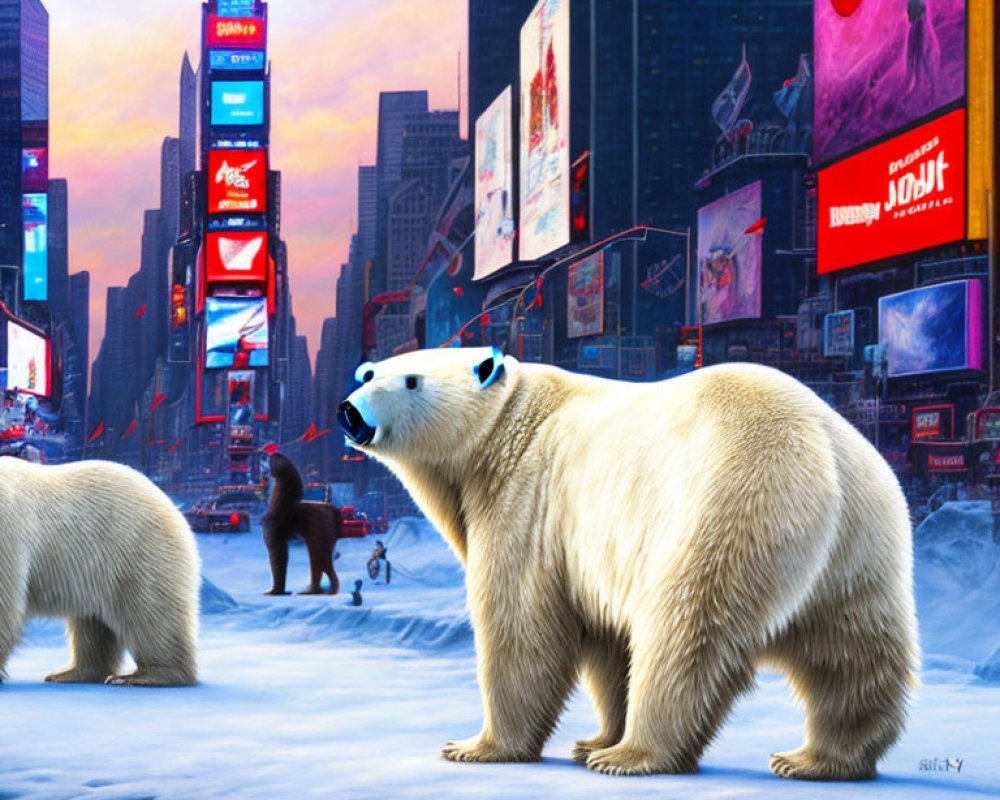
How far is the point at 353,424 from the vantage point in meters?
4.67

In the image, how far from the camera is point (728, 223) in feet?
102

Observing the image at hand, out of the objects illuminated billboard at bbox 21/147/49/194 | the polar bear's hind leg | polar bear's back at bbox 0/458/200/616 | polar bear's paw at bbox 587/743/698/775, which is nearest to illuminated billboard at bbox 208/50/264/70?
illuminated billboard at bbox 21/147/49/194

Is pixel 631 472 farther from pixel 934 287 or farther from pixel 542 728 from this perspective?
pixel 934 287

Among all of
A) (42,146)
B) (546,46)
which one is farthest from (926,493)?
(42,146)

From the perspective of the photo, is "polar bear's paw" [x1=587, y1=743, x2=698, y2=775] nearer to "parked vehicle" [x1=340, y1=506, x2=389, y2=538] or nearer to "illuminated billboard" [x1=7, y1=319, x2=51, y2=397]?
"parked vehicle" [x1=340, y1=506, x2=389, y2=538]

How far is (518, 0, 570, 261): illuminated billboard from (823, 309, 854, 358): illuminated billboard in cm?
707

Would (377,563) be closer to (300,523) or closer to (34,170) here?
(300,523)

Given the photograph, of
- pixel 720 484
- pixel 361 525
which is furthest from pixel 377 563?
pixel 720 484

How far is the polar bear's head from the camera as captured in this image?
15.4ft

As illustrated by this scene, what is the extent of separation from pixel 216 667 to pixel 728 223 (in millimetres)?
24641

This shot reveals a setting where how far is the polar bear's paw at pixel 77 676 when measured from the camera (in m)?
7.30

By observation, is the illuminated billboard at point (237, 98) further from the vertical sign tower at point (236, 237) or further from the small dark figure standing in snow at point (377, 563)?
the small dark figure standing in snow at point (377, 563)

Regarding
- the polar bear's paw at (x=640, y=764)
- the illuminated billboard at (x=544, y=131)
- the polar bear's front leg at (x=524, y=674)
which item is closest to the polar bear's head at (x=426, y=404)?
the polar bear's front leg at (x=524, y=674)

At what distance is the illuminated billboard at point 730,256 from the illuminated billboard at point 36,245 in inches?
682
